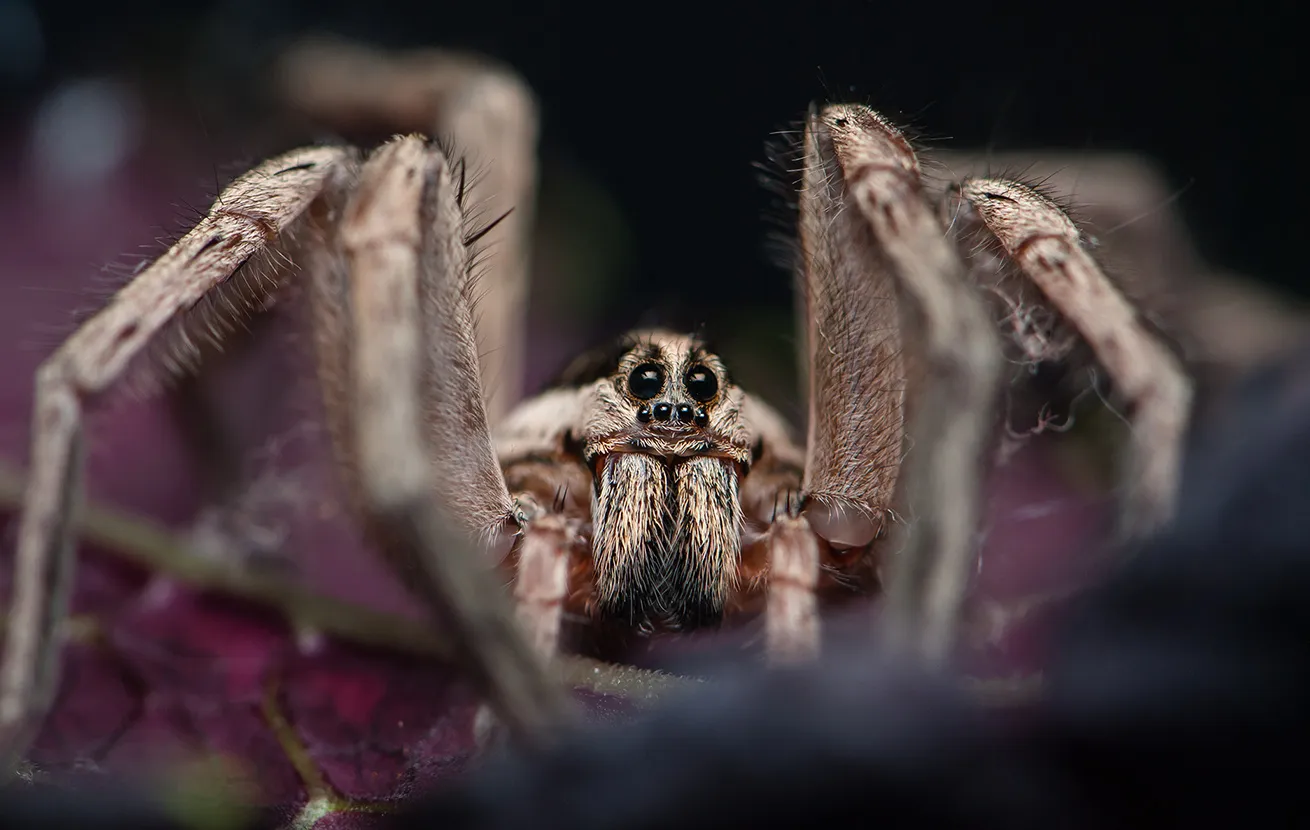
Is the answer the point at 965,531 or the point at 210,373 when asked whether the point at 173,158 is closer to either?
the point at 210,373

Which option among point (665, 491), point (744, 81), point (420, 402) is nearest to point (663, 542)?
point (665, 491)

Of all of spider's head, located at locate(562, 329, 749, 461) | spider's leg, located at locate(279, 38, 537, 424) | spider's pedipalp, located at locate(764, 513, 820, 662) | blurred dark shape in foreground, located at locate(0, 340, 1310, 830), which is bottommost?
blurred dark shape in foreground, located at locate(0, 340, 1310, 830)

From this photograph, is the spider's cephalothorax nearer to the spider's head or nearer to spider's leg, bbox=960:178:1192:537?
the spider's head

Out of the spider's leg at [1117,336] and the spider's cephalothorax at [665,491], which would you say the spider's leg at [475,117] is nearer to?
the spider's cephalothorax at [665,491]

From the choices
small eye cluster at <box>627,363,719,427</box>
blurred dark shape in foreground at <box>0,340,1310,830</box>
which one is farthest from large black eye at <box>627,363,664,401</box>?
blurred dark shape in foreground at <box>0,340,1310,830</box>

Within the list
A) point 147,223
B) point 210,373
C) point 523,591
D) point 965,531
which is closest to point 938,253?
point 965,531

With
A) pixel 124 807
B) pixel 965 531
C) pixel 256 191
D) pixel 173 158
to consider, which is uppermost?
pixel 173 158

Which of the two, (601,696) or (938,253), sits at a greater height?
(938,253)
